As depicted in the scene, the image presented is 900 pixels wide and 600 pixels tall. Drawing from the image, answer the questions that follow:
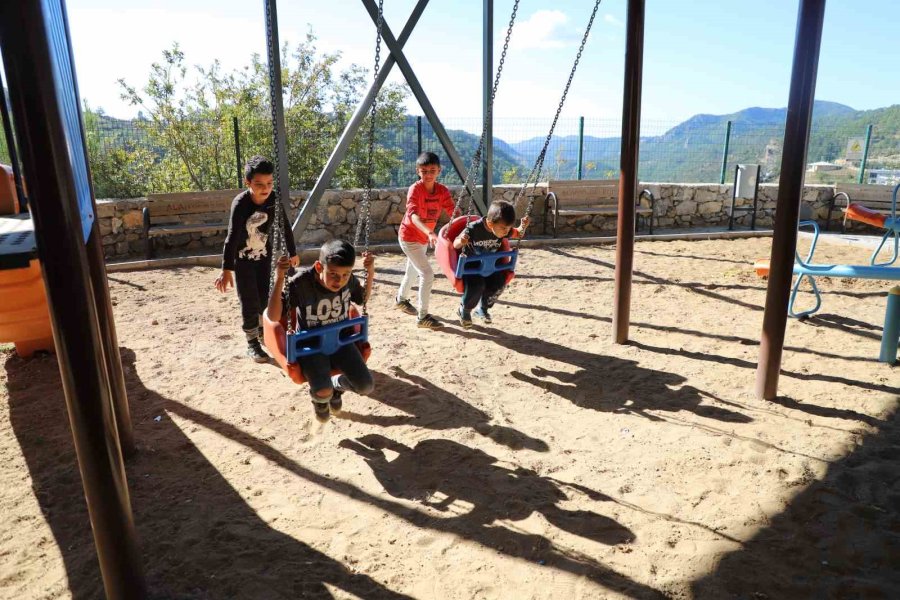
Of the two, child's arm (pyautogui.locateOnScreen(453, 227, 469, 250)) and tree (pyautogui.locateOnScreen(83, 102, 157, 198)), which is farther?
tree (pyautogui.locateOnScreen(83, 102, 157, 198))

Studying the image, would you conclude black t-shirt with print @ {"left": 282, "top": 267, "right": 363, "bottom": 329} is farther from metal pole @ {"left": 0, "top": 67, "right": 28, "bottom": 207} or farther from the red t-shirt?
metal pole @ {"left": 0, "top": 67, "right": 28, "bottom": 207}

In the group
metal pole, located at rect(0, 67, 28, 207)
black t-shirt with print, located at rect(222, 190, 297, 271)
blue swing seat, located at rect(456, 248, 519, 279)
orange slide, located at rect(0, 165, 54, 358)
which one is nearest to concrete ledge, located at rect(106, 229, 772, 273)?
orange slide, located at rect(0, 165, 54, 358)

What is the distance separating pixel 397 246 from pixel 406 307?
3022mm

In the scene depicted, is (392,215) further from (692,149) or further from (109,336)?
(692,149)

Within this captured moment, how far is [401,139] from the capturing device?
11258 mm

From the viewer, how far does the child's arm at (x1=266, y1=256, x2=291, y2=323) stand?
290 centimetres

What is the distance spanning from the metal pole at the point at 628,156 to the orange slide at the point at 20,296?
3.65m

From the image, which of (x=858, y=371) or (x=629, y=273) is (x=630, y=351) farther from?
(x=858, y=371)

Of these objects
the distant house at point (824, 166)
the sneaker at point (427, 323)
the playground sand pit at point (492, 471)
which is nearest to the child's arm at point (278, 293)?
the playground sand pit at point (492, 471)

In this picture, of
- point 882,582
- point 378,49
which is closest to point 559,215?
point 378,49

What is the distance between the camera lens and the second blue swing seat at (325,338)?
9.55ft

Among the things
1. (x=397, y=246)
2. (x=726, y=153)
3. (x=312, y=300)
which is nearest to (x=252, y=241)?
(x=312, y=300)

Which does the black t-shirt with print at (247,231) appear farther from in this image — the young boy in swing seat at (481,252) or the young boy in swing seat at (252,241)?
the young boy in swing seat at (481,252)

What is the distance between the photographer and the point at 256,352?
436 centimetres
